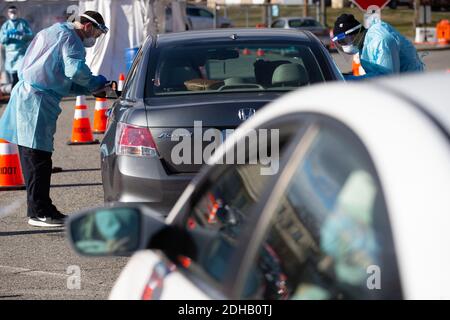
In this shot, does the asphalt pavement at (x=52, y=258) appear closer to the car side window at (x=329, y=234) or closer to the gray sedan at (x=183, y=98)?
the gray sedan at (x=183, y=98)

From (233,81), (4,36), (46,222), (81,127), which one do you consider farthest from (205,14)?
(233,81)

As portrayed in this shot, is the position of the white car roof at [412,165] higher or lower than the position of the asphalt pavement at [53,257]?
higher

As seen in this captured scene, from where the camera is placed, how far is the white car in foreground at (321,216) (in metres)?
1.99

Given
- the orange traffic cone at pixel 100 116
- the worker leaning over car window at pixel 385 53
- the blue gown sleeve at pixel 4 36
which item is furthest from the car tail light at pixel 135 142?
the blue gown sleeve at pixel 4 36

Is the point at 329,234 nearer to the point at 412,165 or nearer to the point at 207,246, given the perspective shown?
the point at 412,165

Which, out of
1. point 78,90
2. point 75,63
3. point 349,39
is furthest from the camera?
point 349,39

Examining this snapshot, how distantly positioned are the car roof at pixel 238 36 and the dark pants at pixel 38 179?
1511mm

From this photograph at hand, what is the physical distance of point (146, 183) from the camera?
23.7ft

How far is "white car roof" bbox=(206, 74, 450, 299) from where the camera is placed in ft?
6.33

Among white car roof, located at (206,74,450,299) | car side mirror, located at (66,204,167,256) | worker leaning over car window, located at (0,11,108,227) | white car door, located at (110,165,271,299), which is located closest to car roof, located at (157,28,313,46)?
worker leaning over car window, located at (0,11,108,227)

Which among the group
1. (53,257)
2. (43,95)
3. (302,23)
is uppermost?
(43,95)

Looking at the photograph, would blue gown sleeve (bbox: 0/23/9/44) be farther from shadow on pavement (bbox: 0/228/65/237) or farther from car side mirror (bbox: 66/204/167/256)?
car side mirror (bbox: 66/204/167/256)

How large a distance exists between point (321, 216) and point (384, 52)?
6.47 metres
